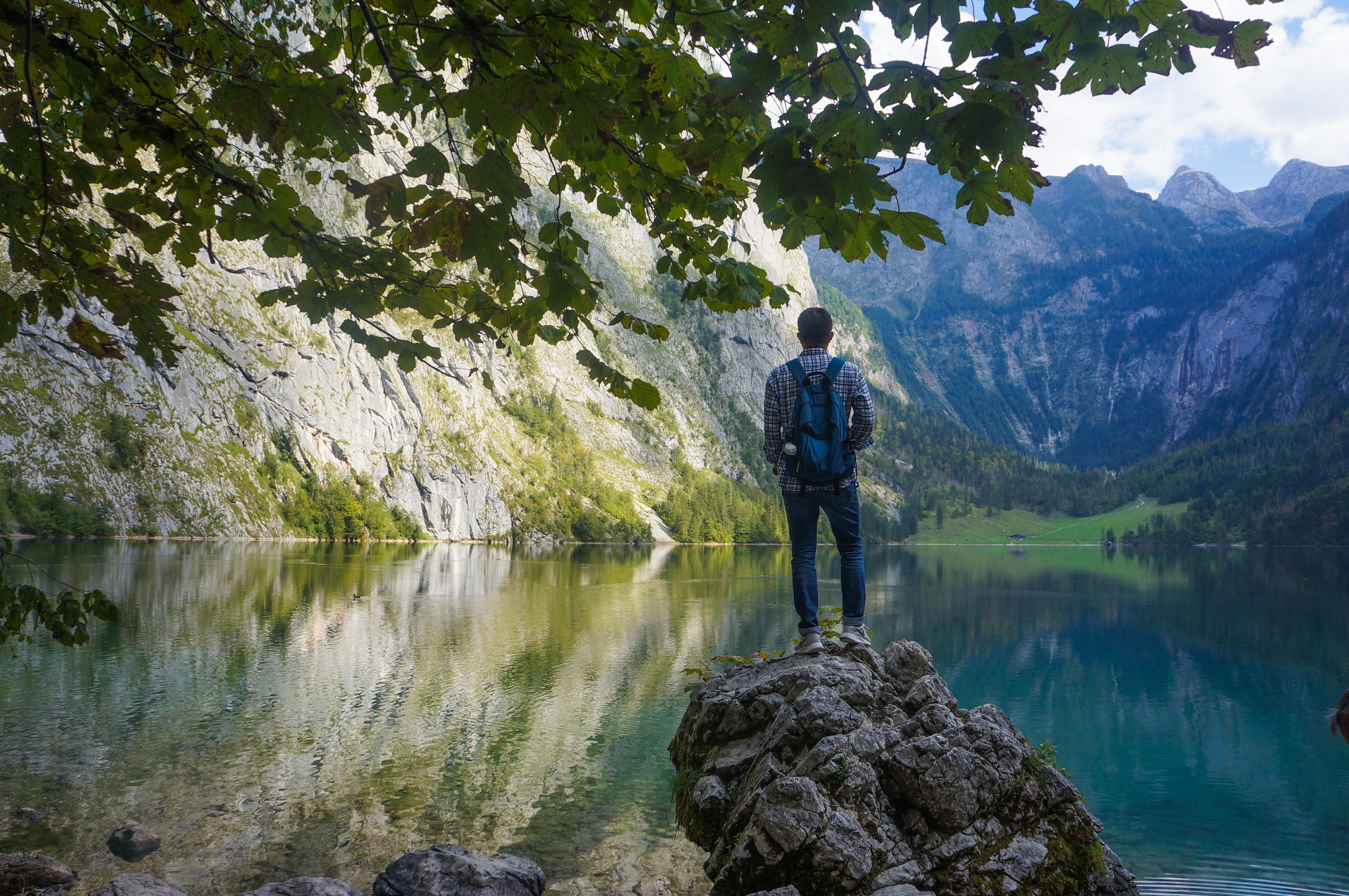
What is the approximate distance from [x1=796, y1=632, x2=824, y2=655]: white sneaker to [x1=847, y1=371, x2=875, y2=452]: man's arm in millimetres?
2732

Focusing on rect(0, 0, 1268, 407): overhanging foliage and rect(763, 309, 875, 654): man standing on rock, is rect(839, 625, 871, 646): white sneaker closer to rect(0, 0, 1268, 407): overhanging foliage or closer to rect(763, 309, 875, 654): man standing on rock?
rect(763, 309, 875, 654): man standing on rock

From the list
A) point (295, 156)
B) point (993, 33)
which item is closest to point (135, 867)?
point (295, 156)

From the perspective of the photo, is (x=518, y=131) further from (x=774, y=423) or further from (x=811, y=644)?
(x=811, y=644)

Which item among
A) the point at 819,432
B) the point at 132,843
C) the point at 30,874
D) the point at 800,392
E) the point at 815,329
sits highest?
the point at 815,329

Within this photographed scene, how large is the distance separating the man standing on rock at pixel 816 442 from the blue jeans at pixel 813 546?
0.01m

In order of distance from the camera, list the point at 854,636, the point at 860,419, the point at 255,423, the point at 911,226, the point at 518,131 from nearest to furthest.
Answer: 1. the point at 911,226
2. the point at 518,131
3. the point at 860,419
4. the point at 854,636
5. the point at 255,423

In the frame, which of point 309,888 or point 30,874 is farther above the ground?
point 309,888

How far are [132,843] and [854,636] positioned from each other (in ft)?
31.0

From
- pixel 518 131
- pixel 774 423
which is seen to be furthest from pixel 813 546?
pixel 518 131

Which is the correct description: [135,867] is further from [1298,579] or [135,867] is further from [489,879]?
[1298,579]

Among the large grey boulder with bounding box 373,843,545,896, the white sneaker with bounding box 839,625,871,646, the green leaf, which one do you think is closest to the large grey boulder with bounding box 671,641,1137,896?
the white sneaker with bounding box 839,625,871,646

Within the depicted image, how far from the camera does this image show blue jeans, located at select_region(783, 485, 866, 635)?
9.09m

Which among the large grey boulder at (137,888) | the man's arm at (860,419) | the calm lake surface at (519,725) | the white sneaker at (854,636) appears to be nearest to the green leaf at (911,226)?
the man's arm at (860,419)

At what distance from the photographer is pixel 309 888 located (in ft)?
22.5
